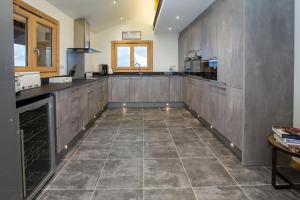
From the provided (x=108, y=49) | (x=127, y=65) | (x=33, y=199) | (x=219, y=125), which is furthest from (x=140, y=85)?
(x=33, y=199)

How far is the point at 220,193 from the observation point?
2.40 meters

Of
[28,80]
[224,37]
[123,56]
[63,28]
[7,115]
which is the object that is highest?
[63,28]

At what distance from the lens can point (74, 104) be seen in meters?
3.80

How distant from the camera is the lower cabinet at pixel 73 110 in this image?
10.2ft

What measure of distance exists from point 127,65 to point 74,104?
4.69 metres

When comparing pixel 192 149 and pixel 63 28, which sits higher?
pixel 63 28

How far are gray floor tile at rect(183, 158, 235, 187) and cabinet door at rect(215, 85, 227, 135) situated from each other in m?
0.77

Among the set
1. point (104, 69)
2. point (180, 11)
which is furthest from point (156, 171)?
point (104, 69)

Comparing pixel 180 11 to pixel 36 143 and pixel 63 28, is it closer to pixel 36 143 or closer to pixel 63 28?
pixel 63 28

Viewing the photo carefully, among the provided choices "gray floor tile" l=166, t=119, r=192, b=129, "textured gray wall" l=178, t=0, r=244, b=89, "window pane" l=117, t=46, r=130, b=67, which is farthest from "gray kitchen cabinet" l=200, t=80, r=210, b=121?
"window pane" l=117, t=46, r=130, b=67

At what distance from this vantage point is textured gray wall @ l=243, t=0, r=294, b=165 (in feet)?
9.52

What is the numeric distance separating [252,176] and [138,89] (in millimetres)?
5156

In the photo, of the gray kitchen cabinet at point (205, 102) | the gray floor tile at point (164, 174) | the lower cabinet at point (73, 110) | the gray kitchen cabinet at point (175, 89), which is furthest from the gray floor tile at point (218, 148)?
the gray kitchen cabinet at point (175, 89)

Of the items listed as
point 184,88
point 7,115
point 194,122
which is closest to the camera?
point 7,115
